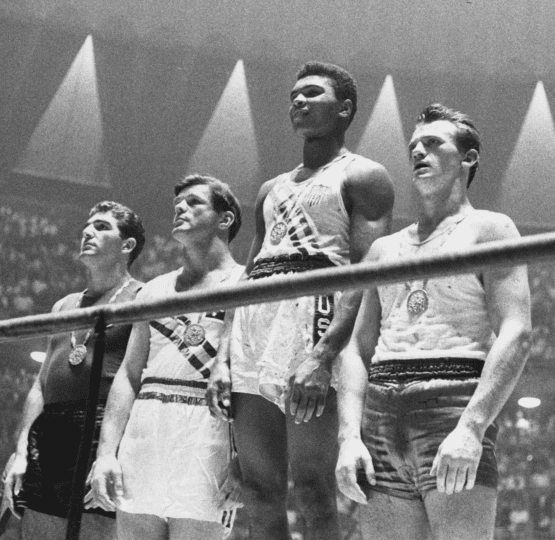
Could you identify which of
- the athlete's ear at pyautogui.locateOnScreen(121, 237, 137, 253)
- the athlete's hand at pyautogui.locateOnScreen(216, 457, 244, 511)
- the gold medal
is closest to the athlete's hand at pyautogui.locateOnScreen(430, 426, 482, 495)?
the athlete's hand at pyautogui.locateOnScreen(216, 457, 244, 511)

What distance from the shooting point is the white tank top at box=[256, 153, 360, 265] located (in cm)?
264

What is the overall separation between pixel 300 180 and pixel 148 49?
8065 mm

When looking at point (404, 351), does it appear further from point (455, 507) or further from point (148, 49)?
point (148, 49)

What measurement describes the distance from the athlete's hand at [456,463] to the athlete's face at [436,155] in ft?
2.21

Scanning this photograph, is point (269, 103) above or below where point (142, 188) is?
above

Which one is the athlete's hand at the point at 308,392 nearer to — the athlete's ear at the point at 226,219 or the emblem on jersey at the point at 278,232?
the emblem on jersey at the point at 278,232

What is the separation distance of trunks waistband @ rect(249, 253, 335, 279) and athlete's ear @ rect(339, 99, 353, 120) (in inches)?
19.4

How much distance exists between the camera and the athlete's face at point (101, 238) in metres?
3.53

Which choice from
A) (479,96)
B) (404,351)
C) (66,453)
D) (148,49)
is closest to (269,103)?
(148,49)

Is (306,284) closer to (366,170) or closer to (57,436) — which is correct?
(366,170)

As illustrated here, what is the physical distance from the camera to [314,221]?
105 inches

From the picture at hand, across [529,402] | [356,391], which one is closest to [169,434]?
[356,391]

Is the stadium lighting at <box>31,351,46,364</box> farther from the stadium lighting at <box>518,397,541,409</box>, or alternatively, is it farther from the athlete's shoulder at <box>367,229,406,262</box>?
the athlete's shoulder at <box>367,229,406,262</box>

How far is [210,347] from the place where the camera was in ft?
9.55
